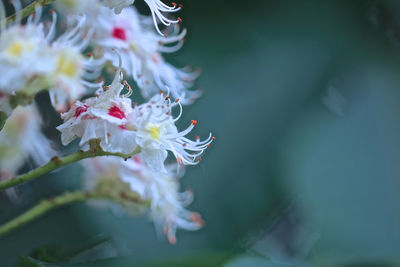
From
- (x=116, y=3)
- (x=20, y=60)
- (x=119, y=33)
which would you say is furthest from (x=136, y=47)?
(x=20, y=60)

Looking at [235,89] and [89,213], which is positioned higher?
[235,89]

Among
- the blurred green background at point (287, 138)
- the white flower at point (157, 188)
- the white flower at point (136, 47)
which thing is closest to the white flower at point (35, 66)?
the white flower at point (136, 47)

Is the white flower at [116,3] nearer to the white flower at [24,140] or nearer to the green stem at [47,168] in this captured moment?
the green stem at [47,168]

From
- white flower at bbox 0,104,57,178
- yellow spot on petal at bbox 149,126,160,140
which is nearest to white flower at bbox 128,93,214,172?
yellow spot on petal at bbox 149,126,160,140

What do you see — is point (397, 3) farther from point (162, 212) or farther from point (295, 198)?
point (162, 212)

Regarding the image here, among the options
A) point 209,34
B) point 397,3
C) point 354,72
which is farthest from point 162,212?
point 397,3

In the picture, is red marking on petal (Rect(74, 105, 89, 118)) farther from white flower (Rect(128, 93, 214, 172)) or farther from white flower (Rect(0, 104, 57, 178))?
white flower (Rect(0, 104, 57, 178))

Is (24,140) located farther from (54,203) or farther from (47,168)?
(47,168)
